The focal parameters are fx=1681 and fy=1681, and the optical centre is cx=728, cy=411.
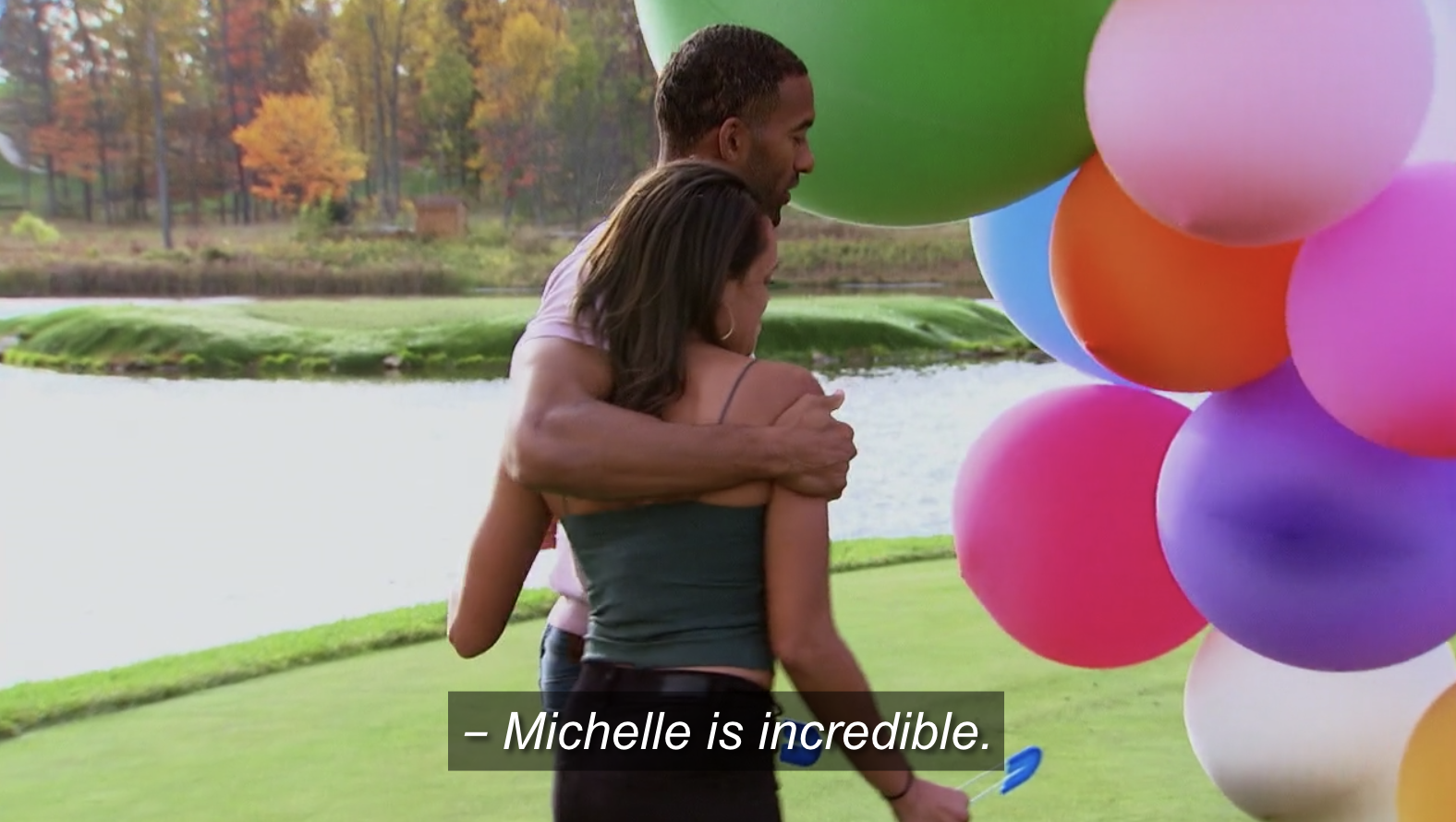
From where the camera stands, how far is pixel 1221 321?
1.83 m

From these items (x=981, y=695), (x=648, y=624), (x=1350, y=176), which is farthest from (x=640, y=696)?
(x=981, y=695)

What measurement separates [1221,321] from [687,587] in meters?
0.80

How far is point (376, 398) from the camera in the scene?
1298 cm

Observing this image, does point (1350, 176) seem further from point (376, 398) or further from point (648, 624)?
point (376, 398)

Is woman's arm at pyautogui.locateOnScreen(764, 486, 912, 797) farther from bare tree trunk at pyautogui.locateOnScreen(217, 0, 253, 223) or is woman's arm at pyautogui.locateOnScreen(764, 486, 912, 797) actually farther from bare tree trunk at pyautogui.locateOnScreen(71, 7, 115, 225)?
bare tree trunk at pyautogui.locateOnScreen(71, 7, 115, 225)

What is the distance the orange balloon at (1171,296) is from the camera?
1.83 metres

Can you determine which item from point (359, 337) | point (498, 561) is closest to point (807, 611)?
point (498, 561)

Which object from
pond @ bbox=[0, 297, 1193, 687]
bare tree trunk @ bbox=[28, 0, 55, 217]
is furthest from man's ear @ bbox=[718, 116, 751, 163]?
bare tree trunk @ bbox=[28, 0, 55, 217]

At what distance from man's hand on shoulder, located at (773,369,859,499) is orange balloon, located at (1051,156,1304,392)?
24.4 inches

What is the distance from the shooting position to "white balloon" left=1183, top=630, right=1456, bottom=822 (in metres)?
2.07

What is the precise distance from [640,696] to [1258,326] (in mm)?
880

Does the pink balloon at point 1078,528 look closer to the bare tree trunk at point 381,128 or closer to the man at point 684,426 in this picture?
the man at point 684,426

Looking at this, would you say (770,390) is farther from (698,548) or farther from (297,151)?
(297,151)

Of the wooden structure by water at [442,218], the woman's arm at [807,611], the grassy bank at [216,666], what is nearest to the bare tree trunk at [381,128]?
the wooden structure by water at [442,218]
